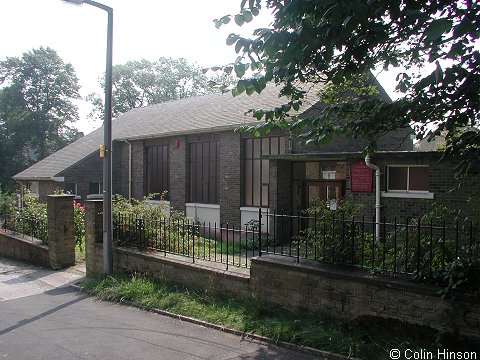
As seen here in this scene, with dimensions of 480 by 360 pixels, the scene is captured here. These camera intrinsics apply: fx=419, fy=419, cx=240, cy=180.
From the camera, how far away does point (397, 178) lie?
11.4 metres

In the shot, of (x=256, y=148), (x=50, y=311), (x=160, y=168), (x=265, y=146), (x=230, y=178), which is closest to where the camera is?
(x=50, y=311)

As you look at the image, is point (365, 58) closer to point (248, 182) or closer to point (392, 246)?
point (392, 246)

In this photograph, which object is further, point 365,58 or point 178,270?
point 178,270

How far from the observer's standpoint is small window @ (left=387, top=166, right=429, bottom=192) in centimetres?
1102

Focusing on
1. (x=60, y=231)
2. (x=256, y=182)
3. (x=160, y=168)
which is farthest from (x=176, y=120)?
(x=60, y=231)

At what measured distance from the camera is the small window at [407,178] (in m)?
11.0

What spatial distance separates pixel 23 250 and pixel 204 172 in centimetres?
738

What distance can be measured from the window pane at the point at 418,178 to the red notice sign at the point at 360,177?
1.08 meters

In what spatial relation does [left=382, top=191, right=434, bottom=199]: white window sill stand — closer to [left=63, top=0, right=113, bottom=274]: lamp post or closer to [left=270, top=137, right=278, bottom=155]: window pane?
[left=270, top=137, right=278, bottom=155]: window pane

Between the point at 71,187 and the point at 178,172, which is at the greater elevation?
the point at 178,172

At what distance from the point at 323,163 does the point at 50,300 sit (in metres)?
8.97

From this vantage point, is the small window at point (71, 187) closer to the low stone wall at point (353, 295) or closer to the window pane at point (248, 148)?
the window pane at point (248, 148)

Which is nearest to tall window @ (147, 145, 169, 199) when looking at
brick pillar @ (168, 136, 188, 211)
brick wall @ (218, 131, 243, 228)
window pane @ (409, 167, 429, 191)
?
brick pillar @ (168, 136, 188, 211)

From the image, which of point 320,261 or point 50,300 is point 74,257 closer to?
point 50,300
